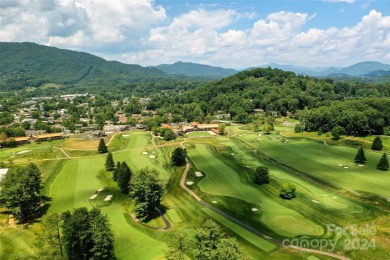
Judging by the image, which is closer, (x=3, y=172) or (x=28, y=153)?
(x=3, y=172)

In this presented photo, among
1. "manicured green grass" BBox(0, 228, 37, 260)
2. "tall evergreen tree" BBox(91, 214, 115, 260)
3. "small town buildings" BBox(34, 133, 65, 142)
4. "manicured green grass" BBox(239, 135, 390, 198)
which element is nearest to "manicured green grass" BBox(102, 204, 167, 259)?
"tall evergreen tree" BBox(91, 214, 115, 260)

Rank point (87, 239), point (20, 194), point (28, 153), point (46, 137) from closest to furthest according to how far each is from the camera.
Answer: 1. point (87, 239)
2. point (20, 194)
3. point (28, 153)
4. point (46, 137)

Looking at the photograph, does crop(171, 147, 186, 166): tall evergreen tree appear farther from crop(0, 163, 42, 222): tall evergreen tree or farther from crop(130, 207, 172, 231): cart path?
crop(0, 163, 42, 222): tall evergreen tree

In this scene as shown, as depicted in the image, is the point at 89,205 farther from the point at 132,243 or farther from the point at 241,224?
the point at 241,224

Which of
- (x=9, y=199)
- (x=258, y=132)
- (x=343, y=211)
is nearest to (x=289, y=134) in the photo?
(x=258, y=132)

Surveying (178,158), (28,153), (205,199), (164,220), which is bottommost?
(164,220)

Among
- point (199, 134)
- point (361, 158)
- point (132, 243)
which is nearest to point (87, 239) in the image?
point (132, 243)

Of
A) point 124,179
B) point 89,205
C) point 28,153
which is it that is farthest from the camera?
point 28,153
